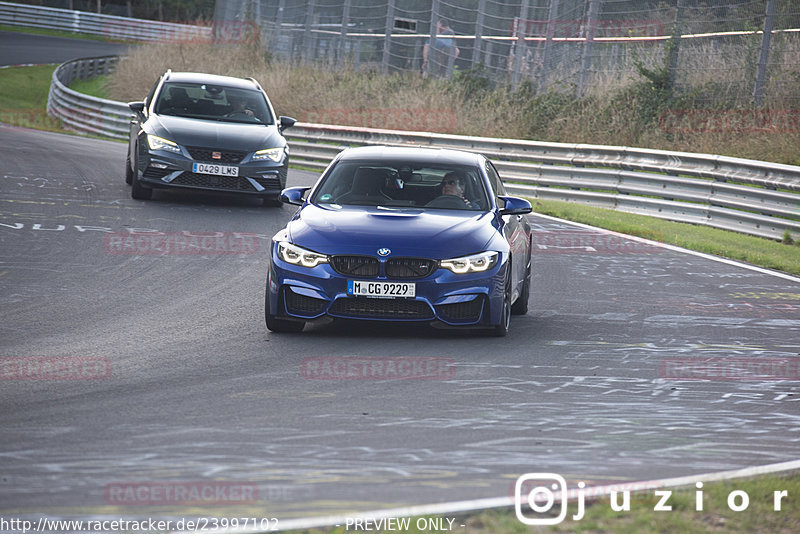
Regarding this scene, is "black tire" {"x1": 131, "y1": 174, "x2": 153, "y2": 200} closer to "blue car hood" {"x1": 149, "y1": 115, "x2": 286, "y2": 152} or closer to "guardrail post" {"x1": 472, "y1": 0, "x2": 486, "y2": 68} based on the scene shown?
"blue car hood" {"x1": 149, "y1": 115, "x2": 286, "y2": 152}

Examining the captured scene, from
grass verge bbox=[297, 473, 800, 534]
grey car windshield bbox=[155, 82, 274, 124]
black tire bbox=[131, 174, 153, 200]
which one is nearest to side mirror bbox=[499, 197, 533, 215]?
grass verge bbox=[297, 473, 800, 534]

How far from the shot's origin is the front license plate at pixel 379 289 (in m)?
8.81

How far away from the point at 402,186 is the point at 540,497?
551cm

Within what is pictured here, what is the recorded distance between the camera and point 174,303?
33.6 feet

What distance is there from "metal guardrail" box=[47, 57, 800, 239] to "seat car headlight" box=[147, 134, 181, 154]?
807 cm

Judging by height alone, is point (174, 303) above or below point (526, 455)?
below

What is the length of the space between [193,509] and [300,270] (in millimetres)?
4296

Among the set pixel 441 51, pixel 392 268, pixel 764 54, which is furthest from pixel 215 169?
pixel 441 51

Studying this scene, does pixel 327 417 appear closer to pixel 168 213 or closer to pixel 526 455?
pixel 526 455

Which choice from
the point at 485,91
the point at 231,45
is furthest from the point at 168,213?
the point at 231,45

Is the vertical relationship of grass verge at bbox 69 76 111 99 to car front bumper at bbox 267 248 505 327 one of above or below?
below

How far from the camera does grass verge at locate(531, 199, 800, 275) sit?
1548 centimetres

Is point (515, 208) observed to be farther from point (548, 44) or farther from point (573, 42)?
point (548, 44)

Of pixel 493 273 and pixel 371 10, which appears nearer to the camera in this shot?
pixel 493 273
